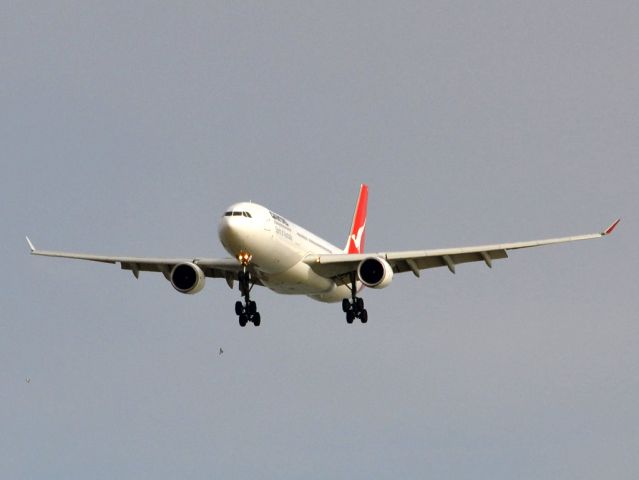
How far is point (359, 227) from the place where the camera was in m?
72.1

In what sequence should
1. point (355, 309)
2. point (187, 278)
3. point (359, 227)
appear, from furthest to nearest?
point (359, 227) < point (355, 309) < point (187, 278)

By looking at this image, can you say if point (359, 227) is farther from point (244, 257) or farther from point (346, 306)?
point (244, 257)

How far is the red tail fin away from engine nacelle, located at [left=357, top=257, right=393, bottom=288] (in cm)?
1094

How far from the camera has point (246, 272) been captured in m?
55.4

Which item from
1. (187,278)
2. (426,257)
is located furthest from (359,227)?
(187,278)

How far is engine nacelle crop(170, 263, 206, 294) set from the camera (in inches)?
2280

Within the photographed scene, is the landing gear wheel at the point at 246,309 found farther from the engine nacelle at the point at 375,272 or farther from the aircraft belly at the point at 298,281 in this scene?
the engine nacelle at the point at 375,272

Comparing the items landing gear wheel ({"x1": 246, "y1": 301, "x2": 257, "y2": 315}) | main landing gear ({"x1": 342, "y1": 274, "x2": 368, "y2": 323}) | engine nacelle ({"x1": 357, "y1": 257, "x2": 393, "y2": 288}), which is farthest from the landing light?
main landing gear ({"x1": 342, "y1": 274, "x2": 368, "y2": 323})

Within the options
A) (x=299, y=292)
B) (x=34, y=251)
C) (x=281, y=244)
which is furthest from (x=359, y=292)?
(x=34, y=251)

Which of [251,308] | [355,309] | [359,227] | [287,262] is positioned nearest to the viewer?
[287,262]

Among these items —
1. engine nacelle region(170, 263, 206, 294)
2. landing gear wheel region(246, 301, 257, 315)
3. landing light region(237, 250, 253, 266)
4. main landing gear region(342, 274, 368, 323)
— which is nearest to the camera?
landing light region(237, 250, 253, 266)

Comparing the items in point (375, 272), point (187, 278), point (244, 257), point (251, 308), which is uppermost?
point (187, 278)

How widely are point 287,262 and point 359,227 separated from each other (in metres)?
16.7

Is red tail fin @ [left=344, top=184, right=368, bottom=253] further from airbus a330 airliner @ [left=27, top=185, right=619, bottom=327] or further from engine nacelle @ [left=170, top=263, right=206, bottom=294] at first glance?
engine nacelle @ [left=170, top=263, right=206, bottom=294]
